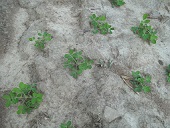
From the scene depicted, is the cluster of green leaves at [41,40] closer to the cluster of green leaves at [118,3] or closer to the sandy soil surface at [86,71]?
the sandy soil surface at [86,71]

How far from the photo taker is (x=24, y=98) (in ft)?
7.59

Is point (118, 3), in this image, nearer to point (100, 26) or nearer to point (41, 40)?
point (100, 26)

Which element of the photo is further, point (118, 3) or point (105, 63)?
point (118, 3)

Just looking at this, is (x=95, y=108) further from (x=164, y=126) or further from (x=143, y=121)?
(x=164, y=126)

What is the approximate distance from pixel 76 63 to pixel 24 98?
872 mm

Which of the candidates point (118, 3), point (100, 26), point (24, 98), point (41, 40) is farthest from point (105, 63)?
point (118, 3)

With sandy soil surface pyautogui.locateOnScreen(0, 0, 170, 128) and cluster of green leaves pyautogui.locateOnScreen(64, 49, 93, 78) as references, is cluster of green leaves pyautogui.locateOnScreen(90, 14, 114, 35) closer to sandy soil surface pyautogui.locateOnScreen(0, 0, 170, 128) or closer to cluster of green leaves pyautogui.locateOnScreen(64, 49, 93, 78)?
sandy soil surface pyautogui.locateOnScreen(0, 0, 170, 128)

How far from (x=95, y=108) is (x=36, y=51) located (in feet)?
4.22

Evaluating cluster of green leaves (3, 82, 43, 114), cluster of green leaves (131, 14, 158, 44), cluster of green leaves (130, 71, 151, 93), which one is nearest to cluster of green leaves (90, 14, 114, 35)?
cluster of green leaves (131, 14, 158, 44)

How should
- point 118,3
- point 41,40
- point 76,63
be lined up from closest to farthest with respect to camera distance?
point 76,63 < point 41,40 < point 118,3

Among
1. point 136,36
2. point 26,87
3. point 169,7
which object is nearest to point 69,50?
point 26,87

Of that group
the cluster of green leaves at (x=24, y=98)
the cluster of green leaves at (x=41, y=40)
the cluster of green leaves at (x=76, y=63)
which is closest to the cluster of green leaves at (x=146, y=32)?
the cluster of green leaves at (x=76, y=63)

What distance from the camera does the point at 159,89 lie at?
2.79 metres

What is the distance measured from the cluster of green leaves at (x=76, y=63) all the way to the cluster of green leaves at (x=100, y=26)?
659 mm
